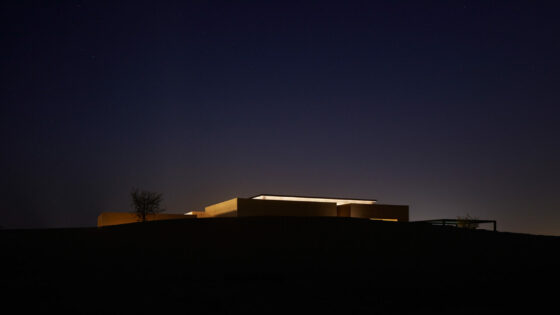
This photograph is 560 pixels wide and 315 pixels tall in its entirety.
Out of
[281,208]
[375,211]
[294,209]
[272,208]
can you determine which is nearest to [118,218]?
[272,208]

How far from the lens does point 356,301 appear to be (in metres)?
7.80

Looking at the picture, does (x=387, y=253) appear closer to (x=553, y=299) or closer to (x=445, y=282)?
(x=445, y=282)

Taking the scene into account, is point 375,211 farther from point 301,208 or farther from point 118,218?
point 118,218

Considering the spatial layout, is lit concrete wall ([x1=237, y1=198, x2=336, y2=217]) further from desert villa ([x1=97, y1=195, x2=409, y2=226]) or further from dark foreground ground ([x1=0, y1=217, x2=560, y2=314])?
dark foreground ground ([x1=0, y1=217, x2=560, y2=314])

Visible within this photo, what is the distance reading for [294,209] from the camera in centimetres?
3259

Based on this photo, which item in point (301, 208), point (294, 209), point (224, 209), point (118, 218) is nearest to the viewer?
point (294, 209)

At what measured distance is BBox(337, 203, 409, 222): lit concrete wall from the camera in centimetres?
3503

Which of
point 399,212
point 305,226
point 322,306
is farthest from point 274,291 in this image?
point 399,212

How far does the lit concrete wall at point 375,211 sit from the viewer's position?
3503cm

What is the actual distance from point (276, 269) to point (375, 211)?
1061 inches

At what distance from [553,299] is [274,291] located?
5.55 meters

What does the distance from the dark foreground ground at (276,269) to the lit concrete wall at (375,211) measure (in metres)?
19.5

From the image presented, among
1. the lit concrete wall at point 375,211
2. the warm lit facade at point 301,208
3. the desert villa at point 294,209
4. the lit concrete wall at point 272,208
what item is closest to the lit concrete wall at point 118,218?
the desert villa at point 294,209

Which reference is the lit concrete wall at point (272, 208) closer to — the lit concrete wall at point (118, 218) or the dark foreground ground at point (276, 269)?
the lit concrete wall at point (118, 218)
